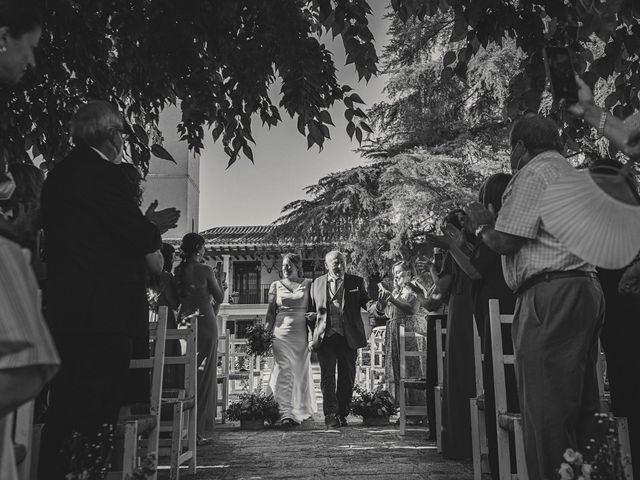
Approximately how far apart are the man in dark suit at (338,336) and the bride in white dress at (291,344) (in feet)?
0.96

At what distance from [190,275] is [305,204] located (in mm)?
14578

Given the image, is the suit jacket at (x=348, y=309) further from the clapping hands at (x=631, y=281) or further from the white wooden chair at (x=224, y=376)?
the clapping hands at (x=631, y=281)

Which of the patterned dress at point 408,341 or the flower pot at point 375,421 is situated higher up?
the patterned dress at point 408,341

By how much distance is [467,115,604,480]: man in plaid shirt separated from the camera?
261cm

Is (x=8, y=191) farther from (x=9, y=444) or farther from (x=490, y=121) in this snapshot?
(x=490, y=121)

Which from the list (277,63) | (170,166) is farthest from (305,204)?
(277,63)

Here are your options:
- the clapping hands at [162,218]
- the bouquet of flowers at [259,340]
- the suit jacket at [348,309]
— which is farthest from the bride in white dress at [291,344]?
the clapping hands at [162,218]

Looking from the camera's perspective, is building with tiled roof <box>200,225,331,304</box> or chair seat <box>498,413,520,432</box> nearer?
chair seat <box>498,413,520,432</box>

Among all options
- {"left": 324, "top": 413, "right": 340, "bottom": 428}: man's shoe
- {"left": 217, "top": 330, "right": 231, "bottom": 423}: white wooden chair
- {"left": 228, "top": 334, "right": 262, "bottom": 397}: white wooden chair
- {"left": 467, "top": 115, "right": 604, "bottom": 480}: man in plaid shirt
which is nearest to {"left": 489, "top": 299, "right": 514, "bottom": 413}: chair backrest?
{"left": 467, "top": 115, "right": 604, "bottom": 480}: man in plaid shirt

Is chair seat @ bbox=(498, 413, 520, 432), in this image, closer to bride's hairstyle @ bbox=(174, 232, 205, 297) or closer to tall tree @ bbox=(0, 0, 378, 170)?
tall tree @ bbox=(0, 0, 378, 170)

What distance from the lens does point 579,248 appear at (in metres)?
1.99

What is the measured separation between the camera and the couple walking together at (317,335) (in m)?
7.94

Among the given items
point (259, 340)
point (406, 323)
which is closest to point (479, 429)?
point (259, 340)

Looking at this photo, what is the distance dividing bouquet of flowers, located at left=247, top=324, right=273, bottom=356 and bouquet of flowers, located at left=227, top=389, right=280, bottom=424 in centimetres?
52
